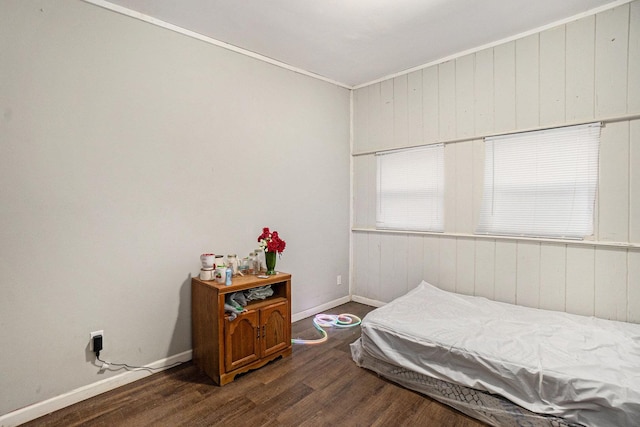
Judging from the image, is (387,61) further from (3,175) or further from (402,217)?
(3,175)

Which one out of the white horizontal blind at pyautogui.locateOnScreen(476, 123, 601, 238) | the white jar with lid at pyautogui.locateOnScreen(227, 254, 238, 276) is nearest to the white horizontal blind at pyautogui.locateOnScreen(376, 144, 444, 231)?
the white horizontal blind at pyautogui.locateOnScreen(476, 123, 601, 238)

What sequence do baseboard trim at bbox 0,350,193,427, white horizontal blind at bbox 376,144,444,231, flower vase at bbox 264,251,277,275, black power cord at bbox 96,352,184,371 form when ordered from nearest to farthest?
baseboard trim at bbox 0,350,193,427, black power cord at bbox 96,352,184,371, flower vase at bbox 264,251,277,275, white horizontal blind at bbox 376,144,444,231

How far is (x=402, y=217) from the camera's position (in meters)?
3.59

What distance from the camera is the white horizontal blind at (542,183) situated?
247 centimetres

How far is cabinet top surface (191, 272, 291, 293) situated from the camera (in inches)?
89.3

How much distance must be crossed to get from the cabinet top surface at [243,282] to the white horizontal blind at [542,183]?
1.97 meters

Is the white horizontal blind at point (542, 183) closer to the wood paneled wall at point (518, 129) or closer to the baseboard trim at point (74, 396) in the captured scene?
the wood paneled wall at point (518, 129)

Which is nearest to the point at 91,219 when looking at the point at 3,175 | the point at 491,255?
the point at 3,175

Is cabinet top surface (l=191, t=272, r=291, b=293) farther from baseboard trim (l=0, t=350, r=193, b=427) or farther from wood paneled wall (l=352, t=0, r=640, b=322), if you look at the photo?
wood paneled wall (l=352, t=0, r=640, b=322)

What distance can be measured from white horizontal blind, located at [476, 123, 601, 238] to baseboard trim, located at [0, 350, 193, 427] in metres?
3.11

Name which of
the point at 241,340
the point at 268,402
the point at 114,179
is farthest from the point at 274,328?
the point at 114,179

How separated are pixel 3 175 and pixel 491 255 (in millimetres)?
3700

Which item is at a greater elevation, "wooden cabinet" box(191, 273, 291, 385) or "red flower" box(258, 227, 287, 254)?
"red flower" box(258, 227, 287, 254)

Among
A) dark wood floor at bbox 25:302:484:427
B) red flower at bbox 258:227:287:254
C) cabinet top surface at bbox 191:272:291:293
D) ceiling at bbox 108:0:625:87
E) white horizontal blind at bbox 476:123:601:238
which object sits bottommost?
dark wood floor at bbox 25:302:484:427
